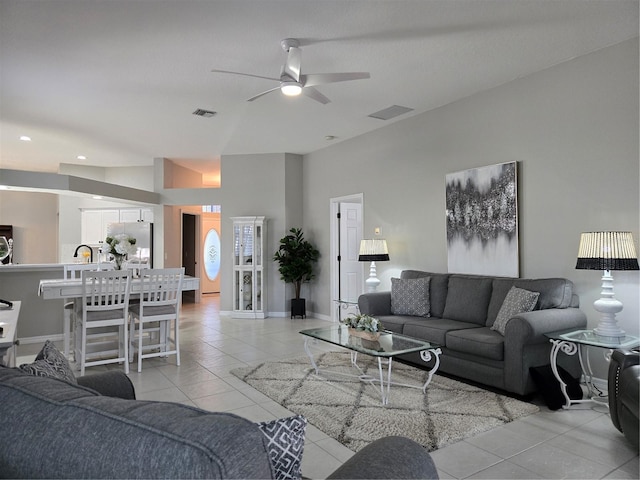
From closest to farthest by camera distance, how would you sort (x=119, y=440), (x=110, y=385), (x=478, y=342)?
(x=119, y=440), (x=110, y=385), (x=478, y=342)

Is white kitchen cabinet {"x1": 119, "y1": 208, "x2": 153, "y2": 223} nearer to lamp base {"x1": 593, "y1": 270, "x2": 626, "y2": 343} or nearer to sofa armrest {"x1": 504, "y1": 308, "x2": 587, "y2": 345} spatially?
sofa armrest {"x1": 504, "y1": 308, "x2": 587, "y2": 345}

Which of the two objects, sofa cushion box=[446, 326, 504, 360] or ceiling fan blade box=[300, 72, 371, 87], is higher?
ceiling fan blade box=[300, 72, 371, 87]

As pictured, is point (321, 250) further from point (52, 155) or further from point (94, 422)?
point (94, 422)

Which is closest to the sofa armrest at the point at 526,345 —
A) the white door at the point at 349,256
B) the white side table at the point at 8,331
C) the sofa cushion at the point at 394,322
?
the sofa cushion at the point at 394,322

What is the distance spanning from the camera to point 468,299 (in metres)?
4.39

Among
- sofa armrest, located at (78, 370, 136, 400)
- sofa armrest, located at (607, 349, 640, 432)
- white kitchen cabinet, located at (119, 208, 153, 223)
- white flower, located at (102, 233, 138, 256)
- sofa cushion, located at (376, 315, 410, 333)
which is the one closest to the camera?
sofa armrest, located at (78, 370, 136, 400)

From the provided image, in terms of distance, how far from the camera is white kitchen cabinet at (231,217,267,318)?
24.9 ft

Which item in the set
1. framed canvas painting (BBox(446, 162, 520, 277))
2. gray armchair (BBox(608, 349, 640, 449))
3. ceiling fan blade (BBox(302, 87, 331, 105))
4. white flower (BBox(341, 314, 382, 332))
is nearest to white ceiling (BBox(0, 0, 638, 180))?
ceiling fan blade (BBox(302, 87, 331, 105))

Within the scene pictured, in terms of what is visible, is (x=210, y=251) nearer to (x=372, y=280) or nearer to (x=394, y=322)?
(x=372, y=280)

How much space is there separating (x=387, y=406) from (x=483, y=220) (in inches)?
97.6

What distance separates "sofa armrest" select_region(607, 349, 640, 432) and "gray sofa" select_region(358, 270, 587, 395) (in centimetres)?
61

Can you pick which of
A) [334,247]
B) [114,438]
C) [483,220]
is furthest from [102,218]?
[114,438]

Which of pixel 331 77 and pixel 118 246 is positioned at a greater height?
pixel 331 77

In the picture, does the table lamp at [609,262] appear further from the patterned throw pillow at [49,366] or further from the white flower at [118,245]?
the white flower at [118,245]
